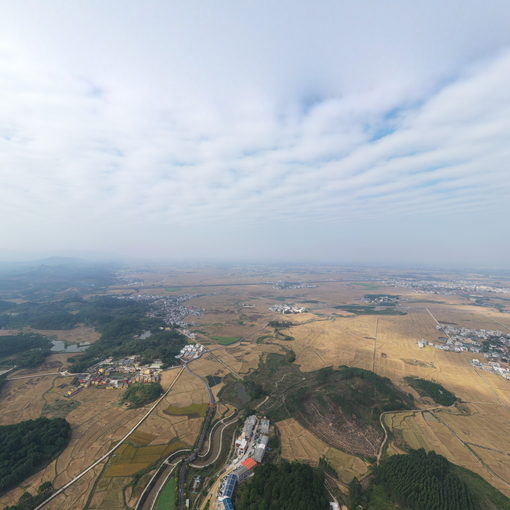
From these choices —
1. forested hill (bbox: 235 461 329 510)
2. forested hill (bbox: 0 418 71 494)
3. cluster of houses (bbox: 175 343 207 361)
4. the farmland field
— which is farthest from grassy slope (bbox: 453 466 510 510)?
cluster of houses (bbox: 175 343 207 361)

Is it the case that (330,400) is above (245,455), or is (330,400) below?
above

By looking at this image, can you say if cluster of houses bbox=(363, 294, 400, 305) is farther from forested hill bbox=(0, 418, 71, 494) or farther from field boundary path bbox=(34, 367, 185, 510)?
forested hill bbox=(0, 418, 71, 494)

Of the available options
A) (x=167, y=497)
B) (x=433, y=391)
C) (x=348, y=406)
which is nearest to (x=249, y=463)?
(x=167, y=497)

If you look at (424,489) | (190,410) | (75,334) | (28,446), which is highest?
(424,489)

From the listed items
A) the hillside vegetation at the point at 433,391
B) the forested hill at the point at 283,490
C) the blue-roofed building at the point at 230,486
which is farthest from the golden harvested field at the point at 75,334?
the hillside vegetation at the point at 433,391

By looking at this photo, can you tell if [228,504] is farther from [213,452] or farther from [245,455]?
Answer: [213,452]

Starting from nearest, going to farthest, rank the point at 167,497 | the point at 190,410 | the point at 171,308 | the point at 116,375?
the point at 167,497
the point at 190,410
the point at 116,375
the point at 171,308

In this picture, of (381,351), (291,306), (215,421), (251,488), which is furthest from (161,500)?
(291,306)
